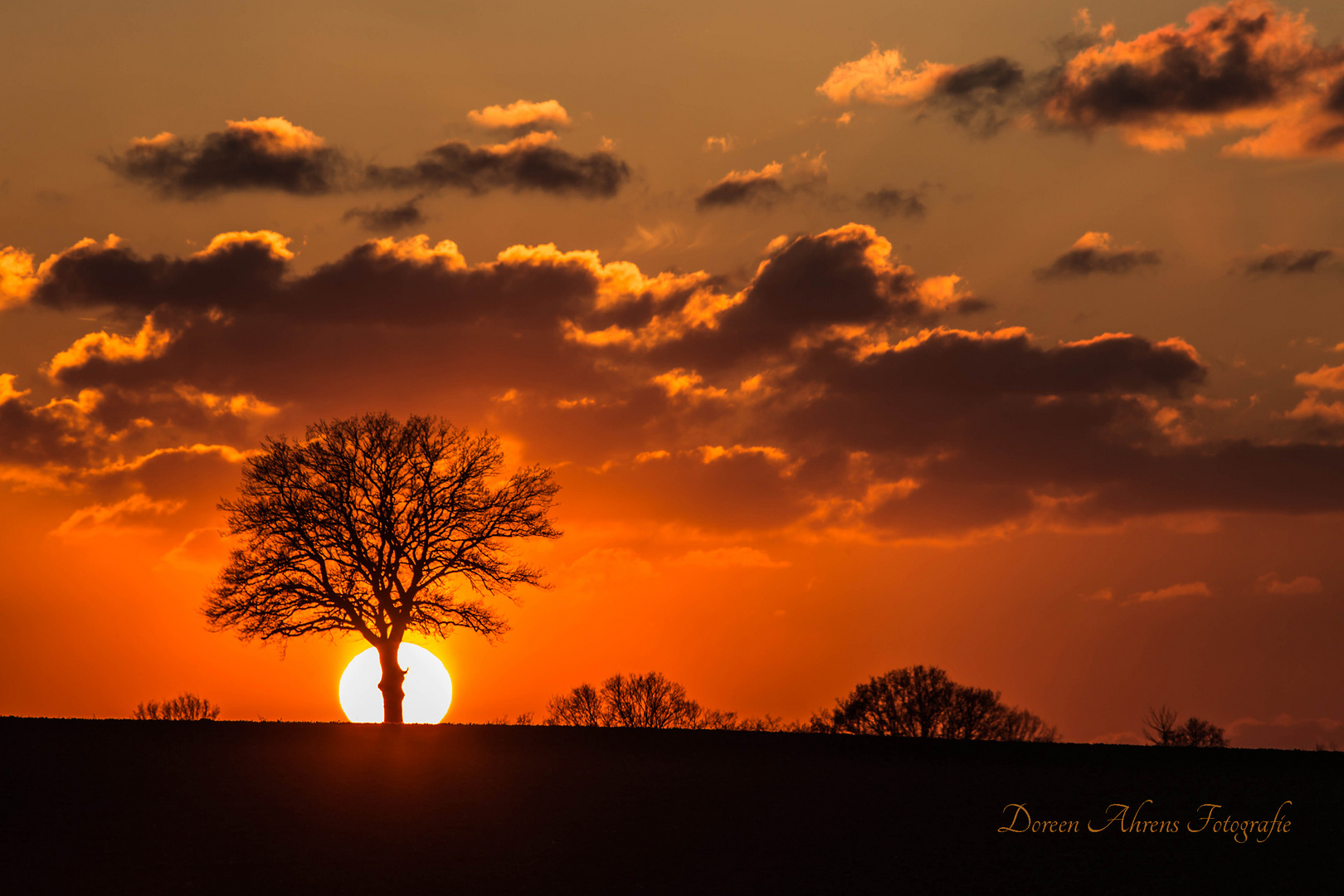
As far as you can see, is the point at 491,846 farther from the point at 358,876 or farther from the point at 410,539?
the point at 410,539

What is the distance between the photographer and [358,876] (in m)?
21.9

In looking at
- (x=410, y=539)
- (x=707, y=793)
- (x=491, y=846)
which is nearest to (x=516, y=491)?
(x=410, y=539)

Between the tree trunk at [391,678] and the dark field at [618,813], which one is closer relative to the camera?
the dark field at [618,813]

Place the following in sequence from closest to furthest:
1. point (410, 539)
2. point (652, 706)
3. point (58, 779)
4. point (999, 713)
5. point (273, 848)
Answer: point (273, 848)
point (58, 779)
point (410, 539)
point (999, 713)
point (652, 706)

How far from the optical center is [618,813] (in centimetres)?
2669

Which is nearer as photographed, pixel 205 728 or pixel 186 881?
pixel 186 881

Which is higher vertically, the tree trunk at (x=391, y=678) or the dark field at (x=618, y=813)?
the tree trunk at (x=391, y=678)

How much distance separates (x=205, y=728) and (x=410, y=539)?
427 inches

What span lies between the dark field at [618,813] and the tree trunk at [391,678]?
7.14 metres

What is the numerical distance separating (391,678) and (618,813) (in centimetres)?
1956

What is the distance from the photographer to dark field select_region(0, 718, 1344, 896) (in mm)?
22078

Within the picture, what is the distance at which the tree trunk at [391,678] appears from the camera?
43.2 metres

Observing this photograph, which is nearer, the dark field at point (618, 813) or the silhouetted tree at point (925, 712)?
the dark field at point (618, 813)

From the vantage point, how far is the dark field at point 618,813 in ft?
72.4
